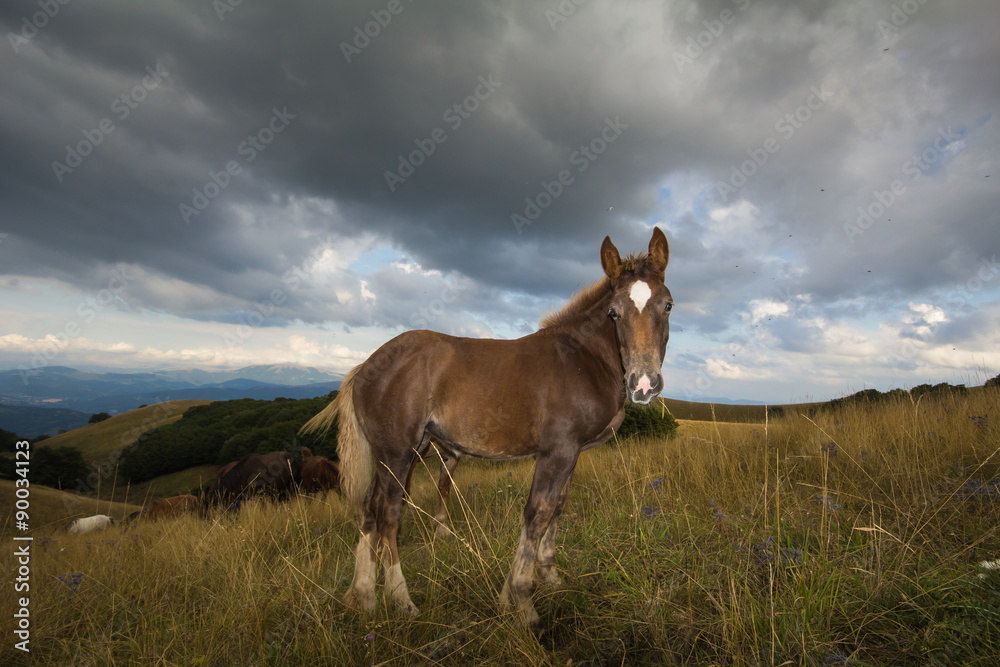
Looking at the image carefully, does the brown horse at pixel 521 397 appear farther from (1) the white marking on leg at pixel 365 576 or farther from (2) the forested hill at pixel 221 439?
(2) the forested hill at pixel 221 439

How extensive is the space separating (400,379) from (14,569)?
4488 millimetres

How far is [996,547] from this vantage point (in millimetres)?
3281

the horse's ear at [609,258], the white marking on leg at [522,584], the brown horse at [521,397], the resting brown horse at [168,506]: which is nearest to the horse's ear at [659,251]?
the brown horse at [521,397]

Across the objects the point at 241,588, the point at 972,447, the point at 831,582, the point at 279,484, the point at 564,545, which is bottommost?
the point at 279,484

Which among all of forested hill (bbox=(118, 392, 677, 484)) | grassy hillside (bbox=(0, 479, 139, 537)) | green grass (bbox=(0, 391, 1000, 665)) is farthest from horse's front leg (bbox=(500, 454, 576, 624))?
forested hill (bbox=(118, 392, 677, 484))

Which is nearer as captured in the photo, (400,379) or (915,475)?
(400,379)

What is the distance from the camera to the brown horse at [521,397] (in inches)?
142

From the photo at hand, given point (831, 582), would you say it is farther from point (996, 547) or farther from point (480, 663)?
point (480, 663)

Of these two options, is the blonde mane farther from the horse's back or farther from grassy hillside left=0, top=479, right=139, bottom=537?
grassy hillside left=0, top=479, right=139, bottom=537

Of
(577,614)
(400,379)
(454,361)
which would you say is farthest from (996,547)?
(400,379)

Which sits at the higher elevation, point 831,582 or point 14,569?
point 831,582

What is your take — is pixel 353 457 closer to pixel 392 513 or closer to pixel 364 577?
pixel 392 513

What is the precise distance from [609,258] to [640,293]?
2.17ft

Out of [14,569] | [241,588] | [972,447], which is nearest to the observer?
[241,588]
